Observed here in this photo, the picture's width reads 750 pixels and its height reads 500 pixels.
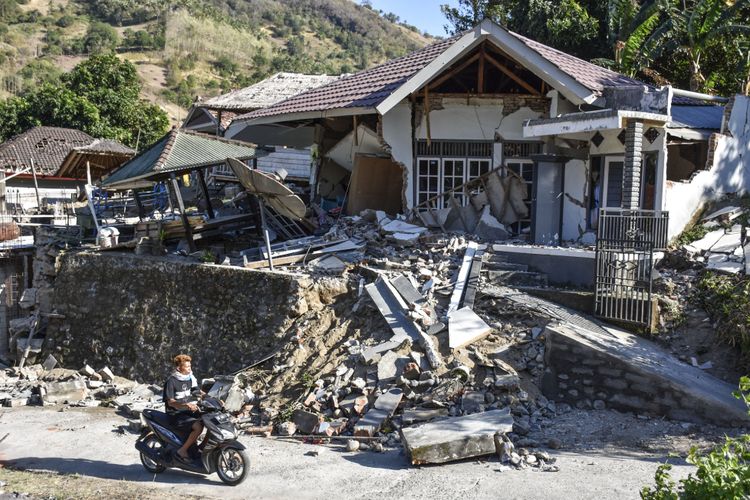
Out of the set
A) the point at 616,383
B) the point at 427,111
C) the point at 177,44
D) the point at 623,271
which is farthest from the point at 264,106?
the point at 177,44

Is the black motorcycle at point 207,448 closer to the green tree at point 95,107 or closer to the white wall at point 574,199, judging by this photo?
the white wall at point 574,199

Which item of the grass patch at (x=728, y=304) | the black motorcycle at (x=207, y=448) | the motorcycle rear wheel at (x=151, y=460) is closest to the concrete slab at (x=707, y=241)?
the grass patch at (x=728, y=304)

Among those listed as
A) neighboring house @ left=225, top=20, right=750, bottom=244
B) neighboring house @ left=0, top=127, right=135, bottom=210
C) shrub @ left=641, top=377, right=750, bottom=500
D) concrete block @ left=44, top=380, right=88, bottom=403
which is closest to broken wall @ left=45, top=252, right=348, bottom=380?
concrete block @ left=44, top=380, right=88, bottom=403

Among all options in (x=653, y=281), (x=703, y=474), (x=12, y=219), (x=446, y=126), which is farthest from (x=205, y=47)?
(x=703, y=474)

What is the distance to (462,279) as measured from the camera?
436 inches

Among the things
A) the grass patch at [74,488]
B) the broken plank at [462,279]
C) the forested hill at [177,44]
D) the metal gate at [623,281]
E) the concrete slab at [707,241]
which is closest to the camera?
the grass patch at [74,488]

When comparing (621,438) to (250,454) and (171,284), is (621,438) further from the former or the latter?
(171,284)

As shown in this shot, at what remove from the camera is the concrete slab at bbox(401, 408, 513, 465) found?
7504 mm

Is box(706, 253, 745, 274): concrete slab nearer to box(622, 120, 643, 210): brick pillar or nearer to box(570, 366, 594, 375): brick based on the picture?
box(622, 120, 643, 210): brick pillar

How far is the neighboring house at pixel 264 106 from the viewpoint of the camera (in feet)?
76.5

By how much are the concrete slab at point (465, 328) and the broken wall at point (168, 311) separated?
2134 mm

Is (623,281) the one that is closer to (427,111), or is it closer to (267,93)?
(427,111)

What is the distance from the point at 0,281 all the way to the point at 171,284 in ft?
22.8

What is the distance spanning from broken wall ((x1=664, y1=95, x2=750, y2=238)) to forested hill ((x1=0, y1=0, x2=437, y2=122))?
4620 cm
